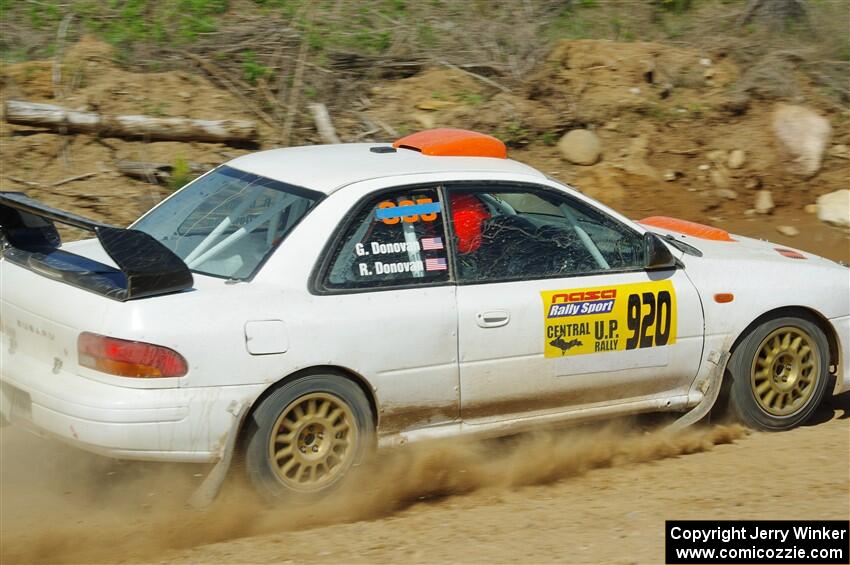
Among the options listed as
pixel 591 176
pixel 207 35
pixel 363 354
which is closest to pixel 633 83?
pixel 591 176

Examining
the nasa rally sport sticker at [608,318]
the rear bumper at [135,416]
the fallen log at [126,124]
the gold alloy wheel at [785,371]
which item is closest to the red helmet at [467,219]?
the nasa rally sport sticker at [608,318]

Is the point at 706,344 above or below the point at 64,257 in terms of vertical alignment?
below

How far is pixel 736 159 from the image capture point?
35.7 feet

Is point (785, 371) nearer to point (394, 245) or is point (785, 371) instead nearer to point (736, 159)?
→ point (394, 245)

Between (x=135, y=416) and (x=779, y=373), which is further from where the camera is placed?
(x=779, y=373)

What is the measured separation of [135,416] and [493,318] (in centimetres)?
173

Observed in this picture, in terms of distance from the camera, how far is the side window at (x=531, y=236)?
5.49 m

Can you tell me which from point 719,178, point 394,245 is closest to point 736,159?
point 719,178

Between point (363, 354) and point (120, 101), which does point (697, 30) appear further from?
point (363, 354)

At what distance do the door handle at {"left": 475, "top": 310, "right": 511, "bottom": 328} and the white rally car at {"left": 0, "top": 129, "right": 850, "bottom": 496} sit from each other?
0.01 meters

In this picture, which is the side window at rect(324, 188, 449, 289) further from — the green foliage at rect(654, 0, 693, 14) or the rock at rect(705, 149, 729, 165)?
the green foliage at rect(654, 0, 693, 14)

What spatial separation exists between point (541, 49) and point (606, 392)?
6.69 m

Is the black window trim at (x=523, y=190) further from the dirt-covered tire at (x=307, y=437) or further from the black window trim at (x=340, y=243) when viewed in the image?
the dirt-covered tire at (x=307, y=437)

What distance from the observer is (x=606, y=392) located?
5777 millimetres
